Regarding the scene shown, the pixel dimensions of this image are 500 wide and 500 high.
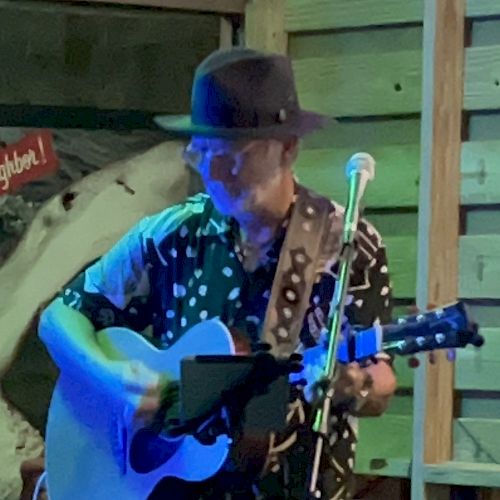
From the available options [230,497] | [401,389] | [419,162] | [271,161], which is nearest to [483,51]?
[419,162]

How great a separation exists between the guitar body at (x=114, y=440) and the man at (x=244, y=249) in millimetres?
33

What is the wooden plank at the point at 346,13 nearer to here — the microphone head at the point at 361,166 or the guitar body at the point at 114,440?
the guitar body at the point at 114,440

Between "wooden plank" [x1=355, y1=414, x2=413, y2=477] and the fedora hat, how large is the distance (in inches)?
44.4

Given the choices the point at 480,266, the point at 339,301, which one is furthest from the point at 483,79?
the point at 339,301

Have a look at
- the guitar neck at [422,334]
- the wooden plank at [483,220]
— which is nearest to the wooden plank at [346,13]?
the wooden plank at [483,220]

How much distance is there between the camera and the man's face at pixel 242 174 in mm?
2010

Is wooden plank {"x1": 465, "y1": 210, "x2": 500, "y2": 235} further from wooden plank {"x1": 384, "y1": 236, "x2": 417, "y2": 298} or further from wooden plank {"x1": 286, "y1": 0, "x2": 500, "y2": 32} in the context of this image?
wooden plank {"x1": 286, "y1": 0, "x2": 500, "y2": 32}

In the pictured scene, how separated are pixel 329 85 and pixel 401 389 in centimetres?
74

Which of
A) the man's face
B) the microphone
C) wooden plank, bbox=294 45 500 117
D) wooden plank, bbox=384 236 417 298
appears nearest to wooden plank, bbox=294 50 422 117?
wooden plank, bbox=294 45 500 117

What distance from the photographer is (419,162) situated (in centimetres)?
301

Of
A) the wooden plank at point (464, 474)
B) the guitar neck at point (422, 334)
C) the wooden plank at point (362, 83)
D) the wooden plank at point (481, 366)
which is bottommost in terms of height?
the guitar neck at point (422, 334)

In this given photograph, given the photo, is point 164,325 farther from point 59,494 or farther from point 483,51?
point 483,51

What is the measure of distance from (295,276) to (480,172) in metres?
0.95

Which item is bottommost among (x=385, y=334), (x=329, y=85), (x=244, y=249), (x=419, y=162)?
(x=385, y=334)
